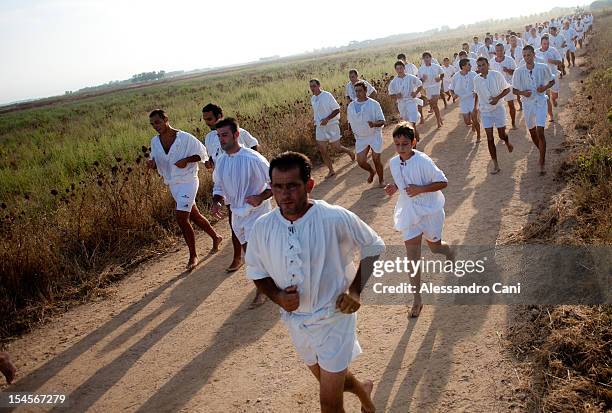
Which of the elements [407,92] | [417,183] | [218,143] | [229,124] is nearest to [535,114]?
[407,92]

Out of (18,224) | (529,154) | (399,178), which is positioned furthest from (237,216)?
(529,154)

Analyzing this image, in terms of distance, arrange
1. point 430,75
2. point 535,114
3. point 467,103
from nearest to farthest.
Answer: point 535,114 < point 467,103 < point 430,75

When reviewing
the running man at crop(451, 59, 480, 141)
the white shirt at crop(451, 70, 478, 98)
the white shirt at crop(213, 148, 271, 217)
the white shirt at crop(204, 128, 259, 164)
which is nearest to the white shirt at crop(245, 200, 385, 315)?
the white shirt at crop(213, 148, 271, 217)

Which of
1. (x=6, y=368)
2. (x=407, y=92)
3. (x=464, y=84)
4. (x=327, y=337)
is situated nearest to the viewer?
(x=327, y=337)

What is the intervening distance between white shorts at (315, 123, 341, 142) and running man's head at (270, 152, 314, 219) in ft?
24.7

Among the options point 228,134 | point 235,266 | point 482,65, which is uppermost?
point 482,65

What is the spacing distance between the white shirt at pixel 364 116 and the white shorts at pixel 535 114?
7.96 feet

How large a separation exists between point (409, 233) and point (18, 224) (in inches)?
254

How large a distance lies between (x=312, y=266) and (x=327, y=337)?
1.36 feet

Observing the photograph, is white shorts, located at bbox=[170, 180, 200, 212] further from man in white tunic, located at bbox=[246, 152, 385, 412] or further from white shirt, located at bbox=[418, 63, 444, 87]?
white shirt, located at bbox=[418, 63, 444, 87]

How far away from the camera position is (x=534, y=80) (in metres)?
8.12

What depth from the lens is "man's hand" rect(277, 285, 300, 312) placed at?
8.53 ft

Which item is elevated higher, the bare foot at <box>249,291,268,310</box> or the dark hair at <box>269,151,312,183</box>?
the dark hair at <box>269,151,312,183</box>

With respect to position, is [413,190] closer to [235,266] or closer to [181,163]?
[235,266]
